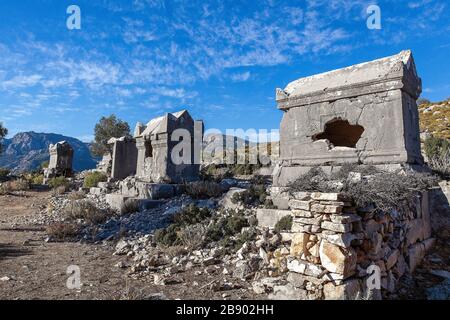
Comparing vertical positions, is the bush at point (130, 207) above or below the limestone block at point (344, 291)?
above

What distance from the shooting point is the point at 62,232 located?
7566mm

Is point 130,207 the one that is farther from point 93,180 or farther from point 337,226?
point 93,180

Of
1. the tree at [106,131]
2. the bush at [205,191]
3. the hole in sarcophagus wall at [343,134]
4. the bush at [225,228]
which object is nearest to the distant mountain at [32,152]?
the tree at [106,131]

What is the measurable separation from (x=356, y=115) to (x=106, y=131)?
88.3 feet

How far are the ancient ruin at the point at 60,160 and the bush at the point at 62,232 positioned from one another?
1379 centimetres

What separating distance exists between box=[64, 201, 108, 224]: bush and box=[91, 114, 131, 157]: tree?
66.0 ft

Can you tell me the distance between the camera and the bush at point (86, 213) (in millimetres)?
8719

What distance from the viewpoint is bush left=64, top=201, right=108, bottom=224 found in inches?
343

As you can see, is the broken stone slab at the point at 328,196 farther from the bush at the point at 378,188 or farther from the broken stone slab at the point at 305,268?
the broken stone slab at the point at 305,268

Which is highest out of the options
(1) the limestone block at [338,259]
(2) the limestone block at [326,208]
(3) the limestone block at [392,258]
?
(2) the limestone block at [326,208]

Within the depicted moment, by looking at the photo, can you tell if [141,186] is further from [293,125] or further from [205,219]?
[293,125]

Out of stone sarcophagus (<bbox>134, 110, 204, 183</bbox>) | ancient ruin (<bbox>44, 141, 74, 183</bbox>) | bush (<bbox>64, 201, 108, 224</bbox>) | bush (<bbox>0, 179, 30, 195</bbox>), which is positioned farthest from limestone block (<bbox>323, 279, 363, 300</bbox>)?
ancient ruin (<bbox>44, 141, 74, 183</bbox>)

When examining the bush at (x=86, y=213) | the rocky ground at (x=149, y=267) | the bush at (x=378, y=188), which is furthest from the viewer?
the bush at (x=86, y=213)

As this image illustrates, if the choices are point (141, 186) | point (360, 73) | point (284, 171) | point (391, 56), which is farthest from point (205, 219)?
point (391, 56)
